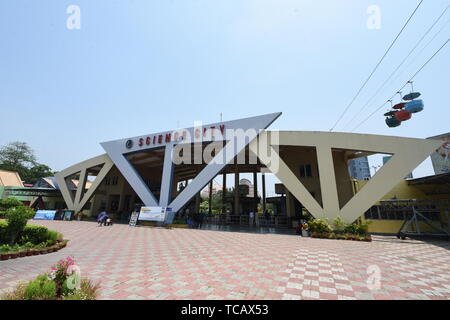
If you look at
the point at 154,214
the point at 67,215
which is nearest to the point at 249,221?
the point at 154,214

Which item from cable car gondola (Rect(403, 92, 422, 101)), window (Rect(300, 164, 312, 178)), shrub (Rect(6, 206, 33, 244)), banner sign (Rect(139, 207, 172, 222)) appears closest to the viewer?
shrub (Rect(6, 206, 33, 244))

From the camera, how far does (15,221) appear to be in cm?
720

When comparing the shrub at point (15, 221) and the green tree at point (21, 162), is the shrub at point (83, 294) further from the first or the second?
the green tree at point (21, 162)

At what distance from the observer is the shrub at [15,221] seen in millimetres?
7172

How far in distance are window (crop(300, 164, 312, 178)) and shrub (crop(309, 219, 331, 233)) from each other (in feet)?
25.8

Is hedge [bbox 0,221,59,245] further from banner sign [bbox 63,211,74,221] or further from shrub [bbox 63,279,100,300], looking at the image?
banner sign [bbox 63,211,74,221]

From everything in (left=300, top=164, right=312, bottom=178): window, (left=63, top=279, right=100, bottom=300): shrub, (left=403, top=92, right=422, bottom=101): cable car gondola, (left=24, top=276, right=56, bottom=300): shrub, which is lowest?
(left=63, top=279, right=100, bottom=300): shrub

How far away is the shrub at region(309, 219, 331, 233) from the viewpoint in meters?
11.6

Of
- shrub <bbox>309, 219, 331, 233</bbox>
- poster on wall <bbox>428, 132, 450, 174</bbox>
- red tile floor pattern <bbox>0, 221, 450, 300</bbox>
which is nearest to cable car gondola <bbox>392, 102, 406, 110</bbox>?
red tile floor pattern <bbox>0, 221, 450, 300</bbox>

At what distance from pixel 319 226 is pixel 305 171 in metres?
8.44

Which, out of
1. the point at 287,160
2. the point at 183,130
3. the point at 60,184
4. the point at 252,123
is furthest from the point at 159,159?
the point at 287,160

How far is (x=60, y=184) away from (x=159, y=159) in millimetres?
13500

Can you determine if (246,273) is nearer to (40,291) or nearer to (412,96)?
(40,291)

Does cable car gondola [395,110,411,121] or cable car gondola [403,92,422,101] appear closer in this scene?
cable car gondola [403,92,422,101]
